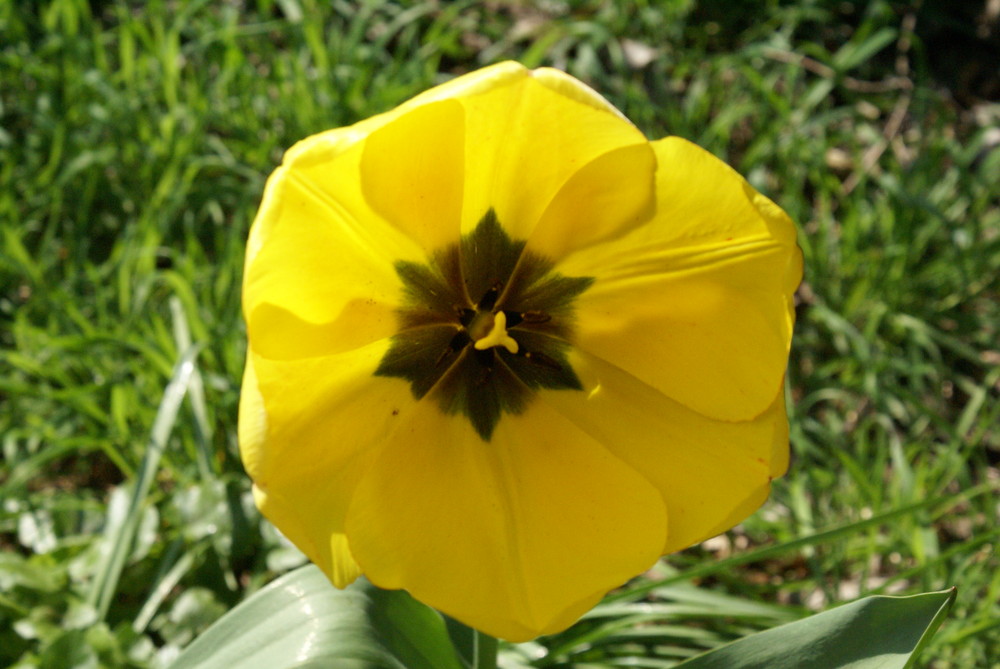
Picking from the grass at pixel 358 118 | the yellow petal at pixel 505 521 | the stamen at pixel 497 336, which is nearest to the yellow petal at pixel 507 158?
the stamen at pixel 497 336

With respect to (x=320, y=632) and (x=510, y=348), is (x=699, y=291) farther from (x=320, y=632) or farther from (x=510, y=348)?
(x=320, y=632)

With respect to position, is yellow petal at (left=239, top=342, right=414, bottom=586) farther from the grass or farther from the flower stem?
the grass

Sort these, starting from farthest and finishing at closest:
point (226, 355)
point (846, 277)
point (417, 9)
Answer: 1. point (417, 9)
2. point (846, 277)
3. point (226, 355)

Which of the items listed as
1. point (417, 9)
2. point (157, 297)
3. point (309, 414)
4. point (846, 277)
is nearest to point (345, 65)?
point (417, 9)

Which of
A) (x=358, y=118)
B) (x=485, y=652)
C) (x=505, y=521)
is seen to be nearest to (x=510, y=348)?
(x=505, y=521)

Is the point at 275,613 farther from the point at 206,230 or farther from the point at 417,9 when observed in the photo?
the point at 417,9

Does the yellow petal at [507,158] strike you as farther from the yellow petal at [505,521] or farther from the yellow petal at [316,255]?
the yellow petal at [505,521]
